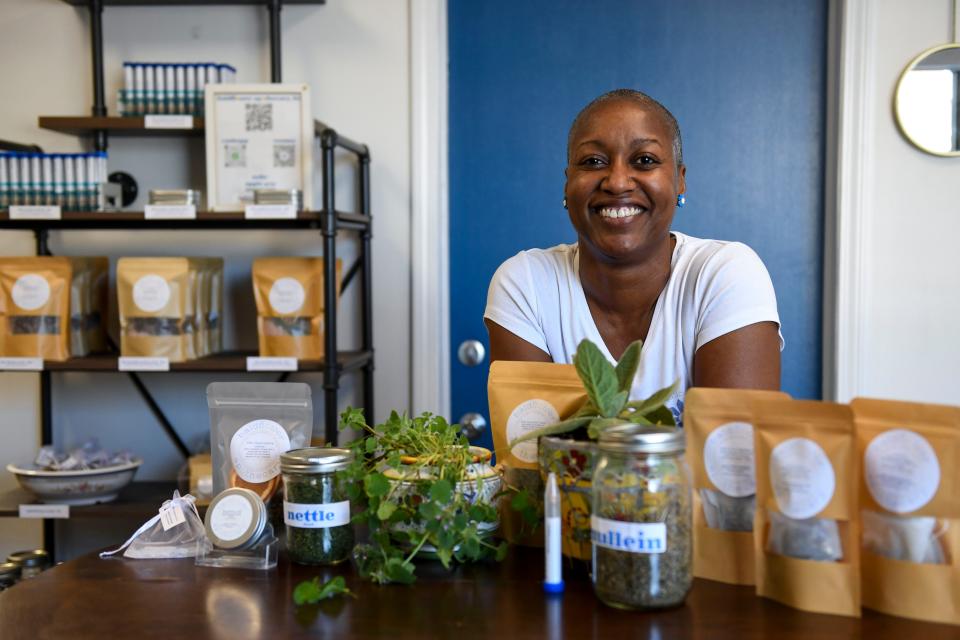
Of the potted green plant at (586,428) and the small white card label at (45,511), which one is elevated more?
the potted green plant at (586,428)

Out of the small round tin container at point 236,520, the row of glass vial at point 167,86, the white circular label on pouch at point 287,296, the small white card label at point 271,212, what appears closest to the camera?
the small round tin container at point 236,520

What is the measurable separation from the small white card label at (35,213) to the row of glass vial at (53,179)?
8 centimetres

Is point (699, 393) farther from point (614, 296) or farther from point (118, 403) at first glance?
point (118, 403)

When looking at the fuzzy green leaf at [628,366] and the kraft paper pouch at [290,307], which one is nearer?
the fuzzy green leaf at [628,366]

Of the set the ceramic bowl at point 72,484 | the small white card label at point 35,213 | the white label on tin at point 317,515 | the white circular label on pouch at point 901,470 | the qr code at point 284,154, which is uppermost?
the qr code at point 284,154

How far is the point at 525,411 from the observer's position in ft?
3.72

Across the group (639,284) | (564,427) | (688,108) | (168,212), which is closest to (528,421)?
(564,427)

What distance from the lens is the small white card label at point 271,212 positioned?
2453 mm

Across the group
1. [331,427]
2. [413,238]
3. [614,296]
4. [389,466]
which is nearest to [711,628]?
[389,466]

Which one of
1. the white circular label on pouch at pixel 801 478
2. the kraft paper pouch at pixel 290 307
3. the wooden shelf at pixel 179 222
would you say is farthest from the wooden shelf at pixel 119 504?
the white circular label on pouch at pixel 801 478

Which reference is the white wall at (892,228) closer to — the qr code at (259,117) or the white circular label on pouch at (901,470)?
the qr code at (259,117)

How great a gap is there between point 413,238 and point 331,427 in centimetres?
64

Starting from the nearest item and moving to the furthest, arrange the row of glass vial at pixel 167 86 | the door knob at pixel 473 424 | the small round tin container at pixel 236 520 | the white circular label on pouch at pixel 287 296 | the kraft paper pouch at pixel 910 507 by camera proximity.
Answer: the kraft paper pouch at pixel 910 507
the small round tin container at pixel 236 520
the white circular label on pouch at pixel 287 296
the row of glass vial at pixel 167 86
the door knob at pixel 473 424

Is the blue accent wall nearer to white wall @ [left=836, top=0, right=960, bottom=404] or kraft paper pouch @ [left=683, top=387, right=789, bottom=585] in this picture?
white wall @ [left=836, top=0, right=960, bottom=404]
